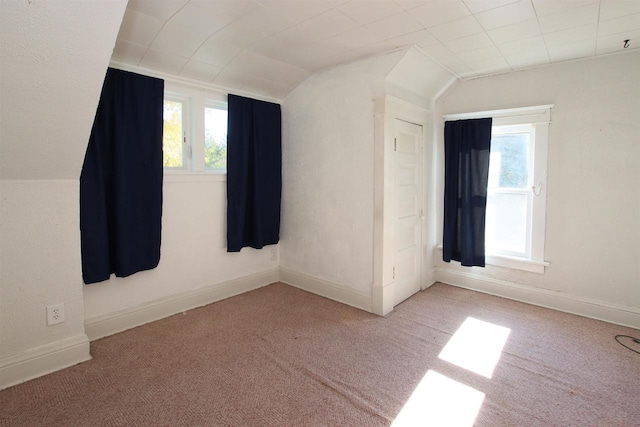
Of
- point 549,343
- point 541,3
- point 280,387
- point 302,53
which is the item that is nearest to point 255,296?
point 280,387

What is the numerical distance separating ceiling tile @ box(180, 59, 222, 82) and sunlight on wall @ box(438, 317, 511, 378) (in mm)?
3074

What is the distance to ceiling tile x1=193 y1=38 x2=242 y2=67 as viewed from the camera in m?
2.70

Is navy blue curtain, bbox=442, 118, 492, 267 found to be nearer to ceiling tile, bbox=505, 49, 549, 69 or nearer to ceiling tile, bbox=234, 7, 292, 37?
ceiling tile, bbox=505, 49, 549, 69

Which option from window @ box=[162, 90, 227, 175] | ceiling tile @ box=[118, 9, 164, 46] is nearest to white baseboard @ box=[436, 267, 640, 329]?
window @ box=[162, 90, 227, 175]

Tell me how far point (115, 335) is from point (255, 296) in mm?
1330

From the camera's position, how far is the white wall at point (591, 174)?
2.86 metres

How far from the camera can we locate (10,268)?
211 centimetres

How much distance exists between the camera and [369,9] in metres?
2.20

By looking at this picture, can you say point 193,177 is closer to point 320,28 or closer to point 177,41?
point 177,41

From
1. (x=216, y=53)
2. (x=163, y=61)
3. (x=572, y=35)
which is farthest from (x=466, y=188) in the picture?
(x=163, y=61)

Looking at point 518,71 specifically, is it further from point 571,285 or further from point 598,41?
point 571,285

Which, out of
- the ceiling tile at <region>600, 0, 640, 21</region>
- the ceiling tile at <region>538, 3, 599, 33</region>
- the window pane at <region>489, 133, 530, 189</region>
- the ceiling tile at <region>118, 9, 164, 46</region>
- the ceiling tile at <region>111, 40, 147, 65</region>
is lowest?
the window pane at <region>489, 133, 530, 189</region>

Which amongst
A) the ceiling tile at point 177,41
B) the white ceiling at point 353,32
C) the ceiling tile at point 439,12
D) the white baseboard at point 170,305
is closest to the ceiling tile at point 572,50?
the white ceiling at point 353,32

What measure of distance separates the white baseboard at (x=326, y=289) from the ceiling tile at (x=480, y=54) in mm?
2382
